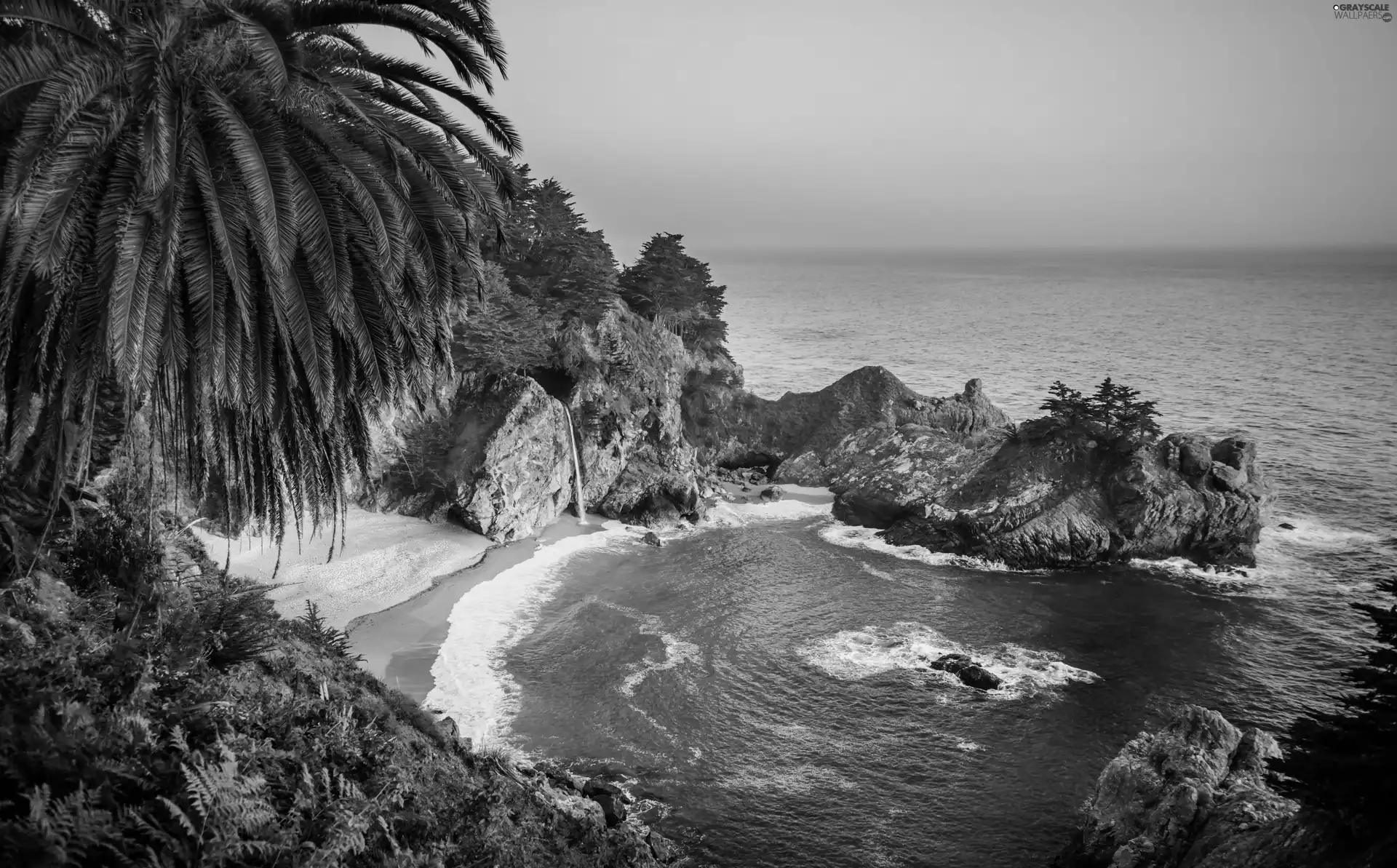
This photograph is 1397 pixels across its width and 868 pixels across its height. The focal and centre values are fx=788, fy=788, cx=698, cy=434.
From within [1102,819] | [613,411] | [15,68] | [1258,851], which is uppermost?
[15,68]

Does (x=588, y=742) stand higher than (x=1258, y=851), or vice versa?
(x=1258, y=851)

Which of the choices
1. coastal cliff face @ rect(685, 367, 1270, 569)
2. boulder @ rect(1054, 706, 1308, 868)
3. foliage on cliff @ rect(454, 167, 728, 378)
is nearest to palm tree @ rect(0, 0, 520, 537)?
boulder @ rect(1054, 706, 1308, 868)

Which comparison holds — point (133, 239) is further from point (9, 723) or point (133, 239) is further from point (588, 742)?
point (588, 742)

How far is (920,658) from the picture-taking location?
31.8 meters

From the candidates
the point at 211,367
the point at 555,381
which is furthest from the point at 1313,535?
the point at 211,367

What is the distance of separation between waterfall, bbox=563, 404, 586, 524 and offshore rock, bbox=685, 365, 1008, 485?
13.6 metres

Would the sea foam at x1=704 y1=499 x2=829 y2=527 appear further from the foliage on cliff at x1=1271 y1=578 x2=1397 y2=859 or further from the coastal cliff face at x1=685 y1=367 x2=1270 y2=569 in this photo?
the foliage on cliff at x1=1271 y1=578 x2=1397 y2=859

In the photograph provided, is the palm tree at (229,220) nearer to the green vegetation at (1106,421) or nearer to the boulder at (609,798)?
the boulder at (609,798)

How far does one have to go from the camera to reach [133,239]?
9.65 m

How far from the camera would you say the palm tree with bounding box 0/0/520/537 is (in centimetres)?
A: 939

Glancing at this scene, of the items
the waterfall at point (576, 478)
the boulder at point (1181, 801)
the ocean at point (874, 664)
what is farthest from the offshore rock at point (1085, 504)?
the boulder at point (1181, 801)

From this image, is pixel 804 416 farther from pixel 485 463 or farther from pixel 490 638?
pixel 490 638

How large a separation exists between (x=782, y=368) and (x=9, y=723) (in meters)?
91.6

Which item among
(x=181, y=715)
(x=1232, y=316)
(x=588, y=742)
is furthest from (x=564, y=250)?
(x=1232, y=316)
